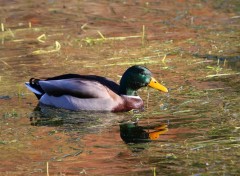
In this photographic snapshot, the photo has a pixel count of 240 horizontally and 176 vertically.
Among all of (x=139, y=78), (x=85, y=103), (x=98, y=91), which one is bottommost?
(x=85, y=103)

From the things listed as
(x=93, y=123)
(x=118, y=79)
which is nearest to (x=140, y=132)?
(x=93, y=123)

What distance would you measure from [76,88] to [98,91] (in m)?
0.30

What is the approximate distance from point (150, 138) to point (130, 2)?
30.8 ft

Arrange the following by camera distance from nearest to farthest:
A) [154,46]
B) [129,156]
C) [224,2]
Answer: [129,156] < [154,46] < [224,2]

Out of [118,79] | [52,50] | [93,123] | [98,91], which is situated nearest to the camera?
[93,123]

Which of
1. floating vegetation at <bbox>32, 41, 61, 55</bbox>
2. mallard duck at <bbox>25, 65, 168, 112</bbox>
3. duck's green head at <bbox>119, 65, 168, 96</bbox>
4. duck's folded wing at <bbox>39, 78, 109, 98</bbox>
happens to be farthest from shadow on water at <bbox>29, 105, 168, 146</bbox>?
floating vegetation at <bbox>32, 41, 61, 55</bbox>

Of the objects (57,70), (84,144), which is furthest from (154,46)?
(84,144)

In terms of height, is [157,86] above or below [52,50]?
above

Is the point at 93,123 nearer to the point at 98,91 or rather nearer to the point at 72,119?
the point at 72,119

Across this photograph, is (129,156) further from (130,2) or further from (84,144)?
(130,2)

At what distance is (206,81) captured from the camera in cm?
1129

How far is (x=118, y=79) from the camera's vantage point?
38.7 ft

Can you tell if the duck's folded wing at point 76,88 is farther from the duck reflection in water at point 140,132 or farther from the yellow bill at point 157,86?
the duck reflection in water at point 140,132

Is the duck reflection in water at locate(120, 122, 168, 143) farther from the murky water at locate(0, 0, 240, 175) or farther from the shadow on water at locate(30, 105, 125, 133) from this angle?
the shadow on water at locate(30, 105, 125, 133)
